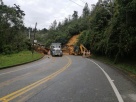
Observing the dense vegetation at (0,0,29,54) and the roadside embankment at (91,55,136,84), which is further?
the dense vegetation at (0,0,29,54)

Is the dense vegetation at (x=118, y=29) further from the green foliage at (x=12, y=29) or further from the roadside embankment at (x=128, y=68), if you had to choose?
the green foliage at (x=12, y=29)

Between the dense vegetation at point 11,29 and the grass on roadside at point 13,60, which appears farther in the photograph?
the dense vegetation at point 11,29

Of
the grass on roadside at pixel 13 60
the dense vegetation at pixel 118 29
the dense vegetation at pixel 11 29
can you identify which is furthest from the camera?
the dense vegetation at pixel 11 29

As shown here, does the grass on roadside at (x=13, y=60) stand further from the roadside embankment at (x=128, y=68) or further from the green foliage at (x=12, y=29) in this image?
the green foliage at (x=12, y=29)

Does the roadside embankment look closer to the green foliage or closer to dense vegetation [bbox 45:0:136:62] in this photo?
dense vegetation [bbox 45:0:136:62]

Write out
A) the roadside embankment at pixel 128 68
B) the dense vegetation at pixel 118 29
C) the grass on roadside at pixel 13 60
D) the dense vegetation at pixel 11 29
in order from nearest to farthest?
1. the roadside embankment at pixel 128 68
2. the dense vegetation at pixel 118 29
3. the grass on roadside at pixel 13 60
4. the dense vegetation at pixel 11 29

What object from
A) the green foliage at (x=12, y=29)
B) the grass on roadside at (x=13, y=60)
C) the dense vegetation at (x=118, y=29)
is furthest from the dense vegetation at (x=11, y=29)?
the dense vegetation at (x=118, y=29)

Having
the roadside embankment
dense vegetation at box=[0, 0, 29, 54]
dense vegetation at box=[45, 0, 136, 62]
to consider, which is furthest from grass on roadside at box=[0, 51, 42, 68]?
dense vegetation at box=[0, 0, 29, 54]

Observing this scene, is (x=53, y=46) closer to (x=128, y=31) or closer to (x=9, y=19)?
(x=9, y=19)

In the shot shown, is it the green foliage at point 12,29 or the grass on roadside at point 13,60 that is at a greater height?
the green foliage at point 12,29

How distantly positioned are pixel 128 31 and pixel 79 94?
15335 millimetres

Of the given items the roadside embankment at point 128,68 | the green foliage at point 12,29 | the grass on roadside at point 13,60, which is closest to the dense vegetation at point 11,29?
the green foliage at point 12,29

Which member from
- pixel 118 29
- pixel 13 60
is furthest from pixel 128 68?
pixel 13 60

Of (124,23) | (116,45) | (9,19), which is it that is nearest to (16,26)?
(9,19)
